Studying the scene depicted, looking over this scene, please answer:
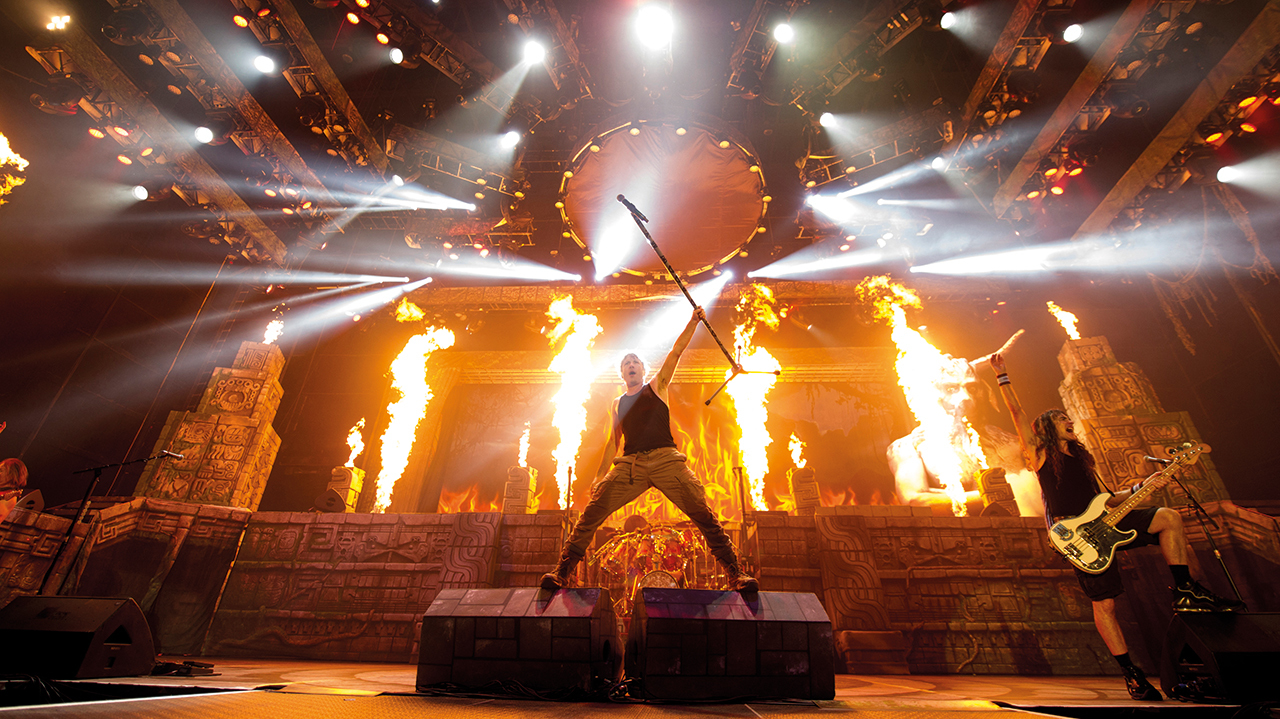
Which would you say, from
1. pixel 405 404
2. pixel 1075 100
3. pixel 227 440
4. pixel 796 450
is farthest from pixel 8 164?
pixel 1075 100

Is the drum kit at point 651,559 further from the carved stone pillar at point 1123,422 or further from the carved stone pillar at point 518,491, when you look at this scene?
the carved stone pillar at point 1123,422

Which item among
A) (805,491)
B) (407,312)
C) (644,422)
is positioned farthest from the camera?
(407,312)

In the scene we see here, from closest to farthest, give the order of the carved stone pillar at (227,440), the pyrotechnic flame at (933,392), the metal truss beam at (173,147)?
the metal truss beam at (173,147)
the carved stone pillar at (227,440)
the pyrotechnic flame at (933,392)

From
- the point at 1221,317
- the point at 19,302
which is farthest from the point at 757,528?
the point at 19,302

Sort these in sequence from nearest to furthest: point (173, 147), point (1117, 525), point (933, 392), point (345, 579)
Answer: point (1117, 525) → point (345, 579) → point (173, 147) → point (933, 392)

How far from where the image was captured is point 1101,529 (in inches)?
142

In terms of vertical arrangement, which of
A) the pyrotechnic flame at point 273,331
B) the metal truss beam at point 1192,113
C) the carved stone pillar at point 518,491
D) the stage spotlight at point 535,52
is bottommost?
the carved stone pillar at point 518,491

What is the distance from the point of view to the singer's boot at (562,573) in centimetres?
308

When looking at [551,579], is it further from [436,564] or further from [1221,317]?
[1221,317]

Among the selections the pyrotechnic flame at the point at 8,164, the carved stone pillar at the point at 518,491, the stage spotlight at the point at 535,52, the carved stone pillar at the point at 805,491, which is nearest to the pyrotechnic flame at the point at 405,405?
the carved stone pillar at the point at 518,491

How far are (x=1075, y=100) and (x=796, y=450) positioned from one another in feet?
29.1

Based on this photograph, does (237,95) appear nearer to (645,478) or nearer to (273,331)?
(273,331)

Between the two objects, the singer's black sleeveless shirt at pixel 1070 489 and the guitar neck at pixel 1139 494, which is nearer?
the guitar neck at pixel 1139 494

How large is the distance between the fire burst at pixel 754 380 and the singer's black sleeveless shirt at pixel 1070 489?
8.55 meters
